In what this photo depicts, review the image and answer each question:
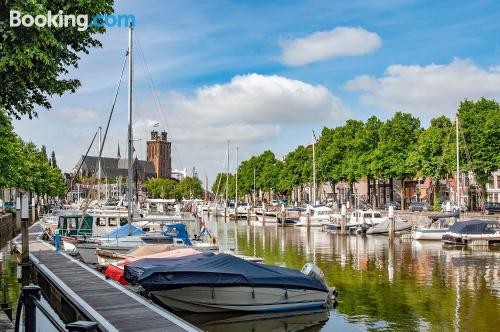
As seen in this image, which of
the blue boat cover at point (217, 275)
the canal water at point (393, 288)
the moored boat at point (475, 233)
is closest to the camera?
the blue boat cover at point (217, 275)

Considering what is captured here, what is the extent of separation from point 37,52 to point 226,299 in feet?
44.3

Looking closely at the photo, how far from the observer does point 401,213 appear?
84438 millimetres

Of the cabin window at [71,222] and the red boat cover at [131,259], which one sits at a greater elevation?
the cabin window at [71,222]

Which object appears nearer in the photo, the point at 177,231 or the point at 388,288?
the point at 388,288

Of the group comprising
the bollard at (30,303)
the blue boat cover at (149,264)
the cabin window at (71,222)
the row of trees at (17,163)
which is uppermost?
the row of trees at (17,163)

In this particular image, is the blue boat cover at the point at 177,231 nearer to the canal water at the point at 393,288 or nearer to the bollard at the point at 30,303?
the canal water at the point at 393,288

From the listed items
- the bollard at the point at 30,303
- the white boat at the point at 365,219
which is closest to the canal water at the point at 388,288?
the bollard at the point at 30,303

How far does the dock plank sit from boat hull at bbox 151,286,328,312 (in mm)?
2388

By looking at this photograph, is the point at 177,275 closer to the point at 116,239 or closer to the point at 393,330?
the point at 393,330

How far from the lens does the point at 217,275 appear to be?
24.7 meters

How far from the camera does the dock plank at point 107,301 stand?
1781cm

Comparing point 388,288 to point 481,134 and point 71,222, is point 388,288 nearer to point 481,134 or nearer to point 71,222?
point 71,222

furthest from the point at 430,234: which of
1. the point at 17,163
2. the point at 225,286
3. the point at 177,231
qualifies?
the point at 17,163

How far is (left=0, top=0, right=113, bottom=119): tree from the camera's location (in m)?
17.3
